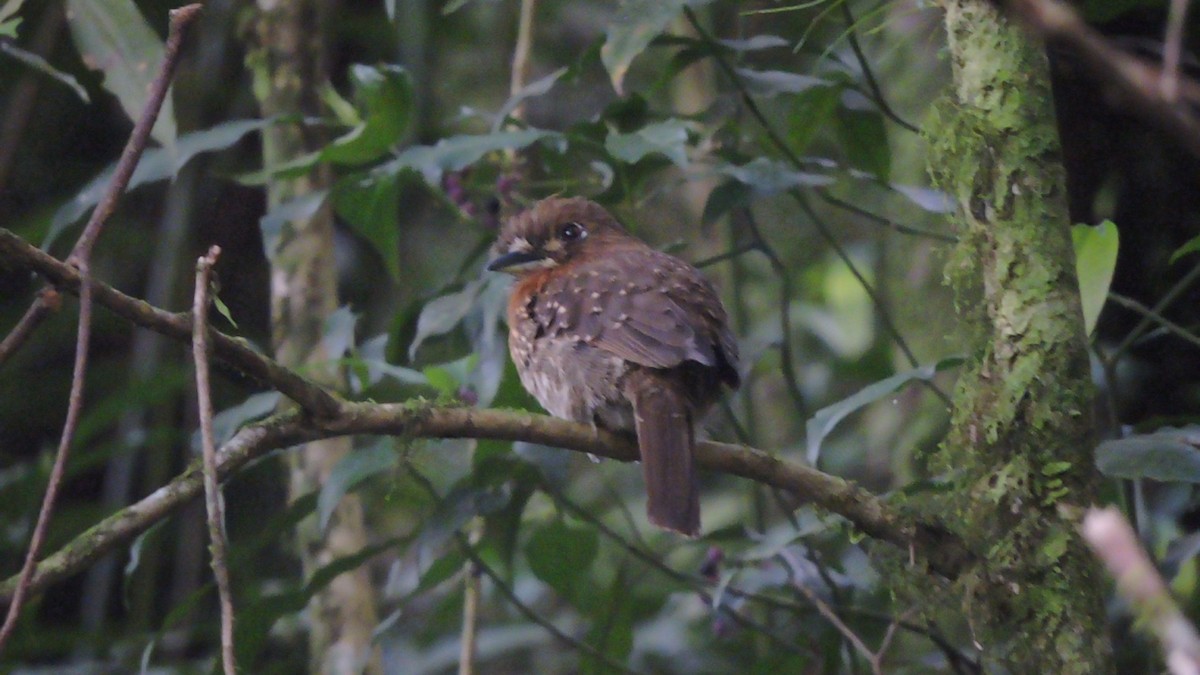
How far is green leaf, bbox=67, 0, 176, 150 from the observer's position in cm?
232

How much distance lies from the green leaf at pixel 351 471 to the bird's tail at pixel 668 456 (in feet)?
1.61

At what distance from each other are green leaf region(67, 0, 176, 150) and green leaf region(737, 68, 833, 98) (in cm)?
130

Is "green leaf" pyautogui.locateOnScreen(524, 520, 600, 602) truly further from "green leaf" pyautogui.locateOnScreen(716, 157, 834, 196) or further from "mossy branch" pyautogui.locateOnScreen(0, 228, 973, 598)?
"green leaf" pyautogui.locateOnScreen(716, 157, 834, 196)

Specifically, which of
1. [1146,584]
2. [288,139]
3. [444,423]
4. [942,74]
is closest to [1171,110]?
[1146,584]

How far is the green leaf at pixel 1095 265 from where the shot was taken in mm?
2275

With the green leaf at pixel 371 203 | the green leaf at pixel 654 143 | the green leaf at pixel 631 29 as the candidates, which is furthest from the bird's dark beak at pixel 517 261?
the green leaf at pixel 631 29

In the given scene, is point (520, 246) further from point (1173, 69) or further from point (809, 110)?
point (1173, 69)

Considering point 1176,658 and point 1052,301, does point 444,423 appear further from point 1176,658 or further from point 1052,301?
point 1176,658

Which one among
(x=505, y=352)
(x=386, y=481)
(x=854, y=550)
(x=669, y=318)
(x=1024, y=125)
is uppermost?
(x=1024, y=125)

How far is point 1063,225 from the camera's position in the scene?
2.08m

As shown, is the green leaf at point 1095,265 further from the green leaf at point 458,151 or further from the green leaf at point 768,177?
the green leaf at point 458,151

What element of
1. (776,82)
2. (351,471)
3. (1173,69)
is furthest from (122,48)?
(1173,69)

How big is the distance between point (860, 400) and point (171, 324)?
123 cm

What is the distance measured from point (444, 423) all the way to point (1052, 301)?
0.96 meters
